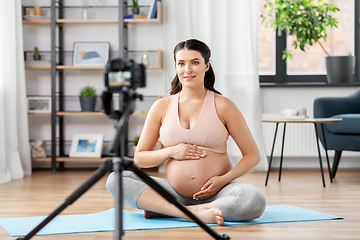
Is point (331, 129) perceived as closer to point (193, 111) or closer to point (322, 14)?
point (322, 14)

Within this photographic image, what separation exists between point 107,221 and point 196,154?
0.44 metres

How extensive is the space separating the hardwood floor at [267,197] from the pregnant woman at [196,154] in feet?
0.36

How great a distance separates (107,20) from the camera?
3.58 m

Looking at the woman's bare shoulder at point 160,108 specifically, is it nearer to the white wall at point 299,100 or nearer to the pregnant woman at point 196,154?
the pregnant woman at point 196,154

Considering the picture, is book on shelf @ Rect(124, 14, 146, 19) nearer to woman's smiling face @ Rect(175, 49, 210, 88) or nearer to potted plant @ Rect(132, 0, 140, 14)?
potted plant @ Rect(132, 0, 140, 14)

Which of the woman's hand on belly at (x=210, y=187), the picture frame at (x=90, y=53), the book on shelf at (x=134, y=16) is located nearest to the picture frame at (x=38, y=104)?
the picture frame at (x=90, y=53)

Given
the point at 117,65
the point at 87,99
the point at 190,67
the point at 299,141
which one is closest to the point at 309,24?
the point at 299,141

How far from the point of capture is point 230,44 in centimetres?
365

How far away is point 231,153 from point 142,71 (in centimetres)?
263

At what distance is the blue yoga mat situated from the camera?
63.4 inches

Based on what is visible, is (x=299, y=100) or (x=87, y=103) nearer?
(x=87, y=103)

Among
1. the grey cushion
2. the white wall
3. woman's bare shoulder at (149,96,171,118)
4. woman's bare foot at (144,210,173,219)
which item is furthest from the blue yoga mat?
the white wall

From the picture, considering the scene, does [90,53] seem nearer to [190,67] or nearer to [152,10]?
[152,10]

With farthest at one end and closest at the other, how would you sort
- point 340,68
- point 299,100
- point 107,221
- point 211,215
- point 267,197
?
point 299,100 < point 340,68 < point 267,197 < point 107,221 < point 211,215
